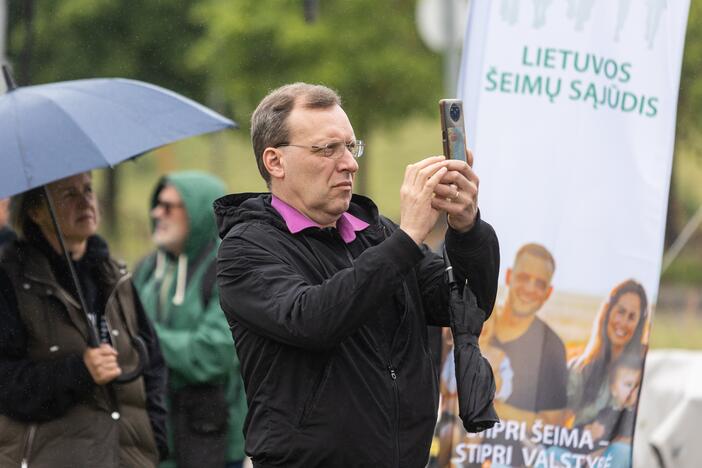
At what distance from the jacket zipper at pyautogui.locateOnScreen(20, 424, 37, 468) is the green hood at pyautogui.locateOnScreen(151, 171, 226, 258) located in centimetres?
193

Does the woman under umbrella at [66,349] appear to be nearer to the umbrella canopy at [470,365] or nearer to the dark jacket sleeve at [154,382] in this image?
the dark jacket sleeve at [154,382]

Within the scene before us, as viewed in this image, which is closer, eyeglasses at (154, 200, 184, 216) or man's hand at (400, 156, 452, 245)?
man's hand at (400, 156, 452, 245)

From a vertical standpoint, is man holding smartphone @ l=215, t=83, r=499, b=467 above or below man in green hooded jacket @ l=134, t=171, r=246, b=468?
above

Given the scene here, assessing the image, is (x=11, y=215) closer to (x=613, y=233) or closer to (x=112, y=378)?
(x=112, y=378)

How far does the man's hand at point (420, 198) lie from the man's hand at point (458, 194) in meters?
0.02

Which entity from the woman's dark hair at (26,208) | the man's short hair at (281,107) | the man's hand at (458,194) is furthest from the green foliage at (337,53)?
the man's hand at (458,194)

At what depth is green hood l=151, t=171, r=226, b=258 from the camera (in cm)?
645

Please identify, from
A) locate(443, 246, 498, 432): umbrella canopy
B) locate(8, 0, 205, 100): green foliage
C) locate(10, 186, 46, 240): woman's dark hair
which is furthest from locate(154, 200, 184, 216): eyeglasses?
locate(8, 0, 205, 100): green foliage

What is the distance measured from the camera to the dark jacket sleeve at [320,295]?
3.08 m

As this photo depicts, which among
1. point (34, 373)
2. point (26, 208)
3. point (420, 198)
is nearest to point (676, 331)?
point (26, 208)

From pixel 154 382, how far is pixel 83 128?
103cm

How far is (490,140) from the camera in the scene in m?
4.45

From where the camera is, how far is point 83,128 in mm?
4664

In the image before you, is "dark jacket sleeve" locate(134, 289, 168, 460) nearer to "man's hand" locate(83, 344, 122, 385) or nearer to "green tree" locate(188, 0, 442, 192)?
"man's hand" locate(83, 344, 122, 385)
